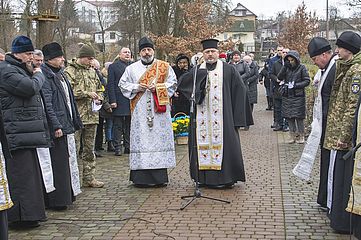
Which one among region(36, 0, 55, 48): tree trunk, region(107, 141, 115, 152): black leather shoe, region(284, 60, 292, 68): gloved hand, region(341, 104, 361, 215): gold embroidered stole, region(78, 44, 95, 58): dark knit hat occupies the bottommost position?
region(107, 141, 115, 152): black leather shoe

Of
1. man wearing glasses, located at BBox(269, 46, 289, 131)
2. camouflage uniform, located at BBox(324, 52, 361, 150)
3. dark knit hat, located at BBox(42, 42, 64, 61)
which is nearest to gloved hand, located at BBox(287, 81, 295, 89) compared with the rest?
man wearing glasses, located at BBox(269, 46, 289, 131)

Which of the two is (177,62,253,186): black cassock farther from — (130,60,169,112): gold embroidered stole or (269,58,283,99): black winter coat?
(269,58,283,99): black winter coat

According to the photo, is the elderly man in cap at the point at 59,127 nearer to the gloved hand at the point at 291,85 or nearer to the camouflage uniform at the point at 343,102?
the camouflage uniform at the point at 343,102

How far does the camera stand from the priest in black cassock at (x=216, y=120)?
8312mm

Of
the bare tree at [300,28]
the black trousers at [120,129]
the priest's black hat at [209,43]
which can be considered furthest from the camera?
the bare tree at [300,28]

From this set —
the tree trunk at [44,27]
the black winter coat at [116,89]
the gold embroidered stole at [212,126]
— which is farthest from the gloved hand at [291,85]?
the tree trunk at [44,27]

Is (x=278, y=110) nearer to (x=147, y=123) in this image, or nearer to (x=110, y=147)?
(x=110, y=147)

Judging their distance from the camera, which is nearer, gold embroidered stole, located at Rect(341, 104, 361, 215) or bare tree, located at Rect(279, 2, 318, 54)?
gold embroidered stole, located at Rect(341, 104, 361, 215)

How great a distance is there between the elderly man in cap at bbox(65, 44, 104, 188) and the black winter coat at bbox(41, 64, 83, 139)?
3.64 ft

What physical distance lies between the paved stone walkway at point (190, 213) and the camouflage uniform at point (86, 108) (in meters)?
0.38

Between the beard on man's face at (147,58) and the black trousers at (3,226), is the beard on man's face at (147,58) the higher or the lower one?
the higher one

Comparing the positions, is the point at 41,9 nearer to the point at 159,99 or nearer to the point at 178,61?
the point at 178,61

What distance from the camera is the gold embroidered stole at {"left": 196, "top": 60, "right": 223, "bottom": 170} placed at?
8.34 metres

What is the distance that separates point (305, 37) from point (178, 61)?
2154cm
